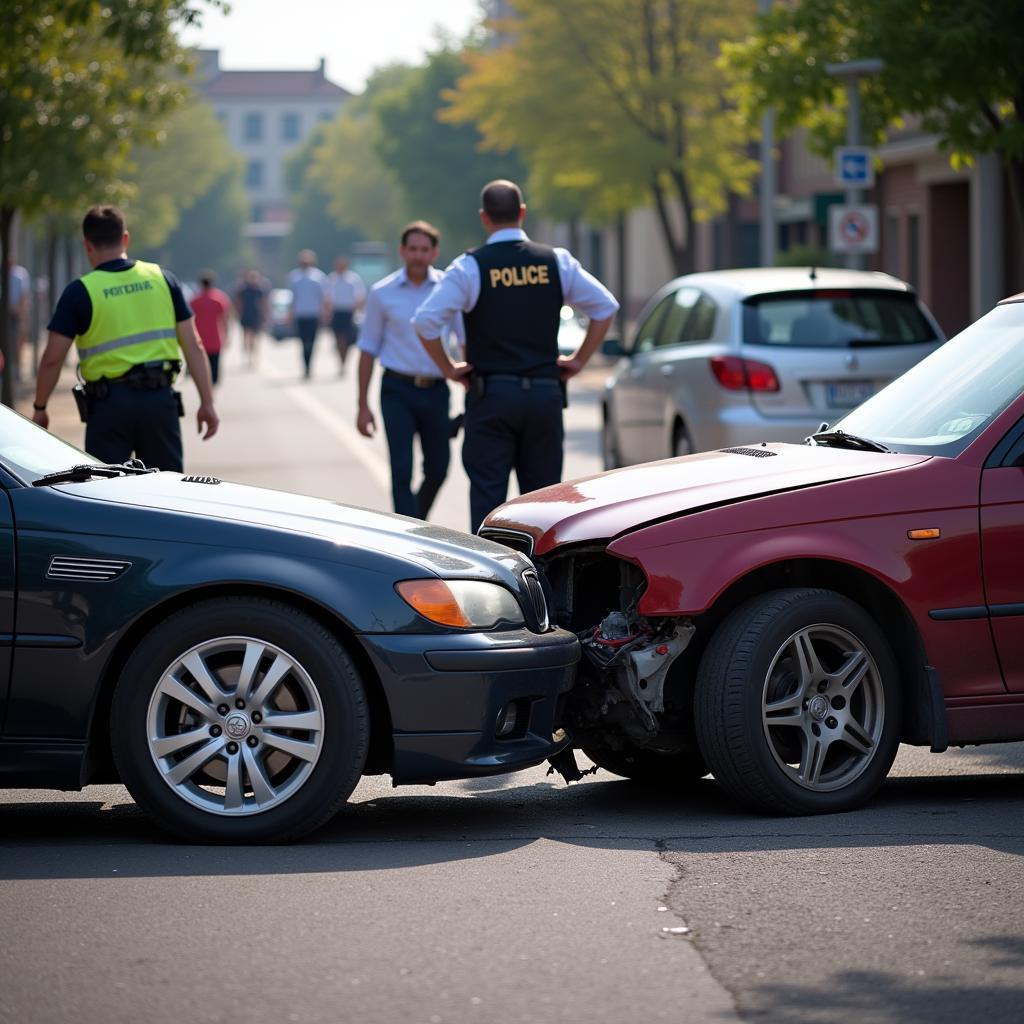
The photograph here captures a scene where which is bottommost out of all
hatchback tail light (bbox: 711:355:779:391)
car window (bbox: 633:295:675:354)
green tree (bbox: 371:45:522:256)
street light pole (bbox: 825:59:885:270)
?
hatchback tail light (bbox: 711:355:779:391)

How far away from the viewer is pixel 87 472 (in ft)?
21.5

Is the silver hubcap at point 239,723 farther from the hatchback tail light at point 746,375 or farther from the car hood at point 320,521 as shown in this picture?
the hatchback tail light at point 746,375

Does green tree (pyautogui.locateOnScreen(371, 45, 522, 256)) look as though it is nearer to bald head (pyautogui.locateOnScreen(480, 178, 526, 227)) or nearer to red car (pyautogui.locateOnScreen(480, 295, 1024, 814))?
bald head (pyautogui.locateOnScreen(480, 178, 526, 227))

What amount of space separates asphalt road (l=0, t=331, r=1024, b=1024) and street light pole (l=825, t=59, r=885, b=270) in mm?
12976

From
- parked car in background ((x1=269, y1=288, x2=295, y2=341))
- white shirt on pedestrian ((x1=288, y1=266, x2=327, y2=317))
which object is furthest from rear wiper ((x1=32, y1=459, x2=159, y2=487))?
parked car in background ((x1=269, y1=288, x2=295, y2=341))

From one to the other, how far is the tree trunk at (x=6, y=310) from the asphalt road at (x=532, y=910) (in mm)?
20858

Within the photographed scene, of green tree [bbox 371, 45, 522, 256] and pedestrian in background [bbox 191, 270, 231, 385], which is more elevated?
green tree [bbox 371, 45, 522, 256]

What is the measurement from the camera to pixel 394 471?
11352 millimetres

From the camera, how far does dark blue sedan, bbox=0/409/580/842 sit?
19.5 feet

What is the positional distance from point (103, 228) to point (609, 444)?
753 cm

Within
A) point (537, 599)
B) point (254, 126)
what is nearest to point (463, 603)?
point (537, 599)

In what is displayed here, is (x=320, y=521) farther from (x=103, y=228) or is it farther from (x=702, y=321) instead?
(x=702, y=321)

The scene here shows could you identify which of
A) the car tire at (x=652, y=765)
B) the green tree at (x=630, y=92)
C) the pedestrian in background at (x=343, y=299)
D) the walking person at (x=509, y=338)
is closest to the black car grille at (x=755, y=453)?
the car tire at (x=652, y=765)

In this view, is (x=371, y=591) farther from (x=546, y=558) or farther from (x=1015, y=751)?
(x=1015, y=751)
